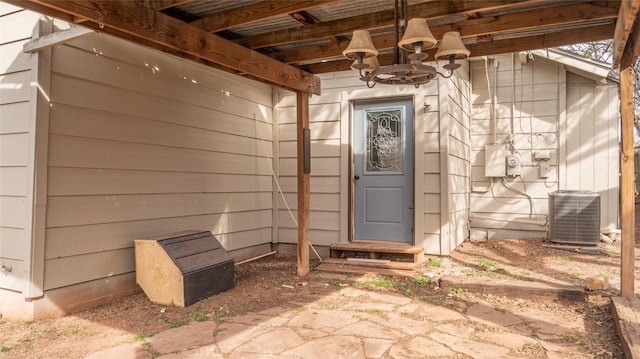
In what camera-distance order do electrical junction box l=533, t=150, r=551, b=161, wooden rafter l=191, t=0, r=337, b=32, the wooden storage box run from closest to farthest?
wooden rafter l=191, t=0, r=337, b=32 → the wooden storage box → electrical junction box l=533, t=150, r=551, b=161

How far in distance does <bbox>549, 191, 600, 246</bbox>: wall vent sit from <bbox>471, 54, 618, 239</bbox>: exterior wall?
16.9 inches

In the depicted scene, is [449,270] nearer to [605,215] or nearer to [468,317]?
[468,317]

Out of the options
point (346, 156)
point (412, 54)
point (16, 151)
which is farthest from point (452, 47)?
point (16, 151)

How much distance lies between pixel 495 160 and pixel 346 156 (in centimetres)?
248

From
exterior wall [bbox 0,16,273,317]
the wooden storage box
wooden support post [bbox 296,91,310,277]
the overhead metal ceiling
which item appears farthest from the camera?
wooden support post [bbox 296,91,310,277]

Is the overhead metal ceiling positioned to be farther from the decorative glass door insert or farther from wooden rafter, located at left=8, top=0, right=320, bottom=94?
the decorative glass door insert

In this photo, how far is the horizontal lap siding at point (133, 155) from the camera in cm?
322

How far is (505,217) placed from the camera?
6.23 meters

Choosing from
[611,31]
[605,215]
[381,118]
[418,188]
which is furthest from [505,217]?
[611,31]

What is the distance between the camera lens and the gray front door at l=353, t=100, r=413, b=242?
5.09 metres

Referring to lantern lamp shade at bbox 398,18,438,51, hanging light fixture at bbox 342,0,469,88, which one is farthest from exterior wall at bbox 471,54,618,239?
lantern lamp shade at bbox 398,18,438,51

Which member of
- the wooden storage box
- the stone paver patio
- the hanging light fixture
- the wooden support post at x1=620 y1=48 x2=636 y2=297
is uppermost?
the hanging light fixture

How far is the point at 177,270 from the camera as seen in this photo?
3398 mm

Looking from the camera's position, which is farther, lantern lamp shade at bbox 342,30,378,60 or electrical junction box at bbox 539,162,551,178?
electrical junction box at bbox 539,162,551,178
